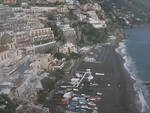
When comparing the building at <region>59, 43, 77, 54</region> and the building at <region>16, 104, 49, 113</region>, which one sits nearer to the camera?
the building at <region>16, 104, 49, 113</region>

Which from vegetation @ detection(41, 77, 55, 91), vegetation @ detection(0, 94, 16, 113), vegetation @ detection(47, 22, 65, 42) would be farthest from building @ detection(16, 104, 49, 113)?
vegetation @ detection(47, 22, 65, 42)

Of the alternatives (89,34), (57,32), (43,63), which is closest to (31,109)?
(43,63)

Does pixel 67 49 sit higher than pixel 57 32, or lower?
lower

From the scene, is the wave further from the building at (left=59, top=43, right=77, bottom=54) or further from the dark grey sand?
the building at (left=59, top=43, right=77, bottom=54)

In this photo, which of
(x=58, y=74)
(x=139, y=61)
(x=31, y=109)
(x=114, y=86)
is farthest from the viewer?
(x=139, y=61)

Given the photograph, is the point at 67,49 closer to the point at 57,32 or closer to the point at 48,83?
the point at 57,32

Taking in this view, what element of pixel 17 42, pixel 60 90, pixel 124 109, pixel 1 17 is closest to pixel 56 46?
pixel 17 42
